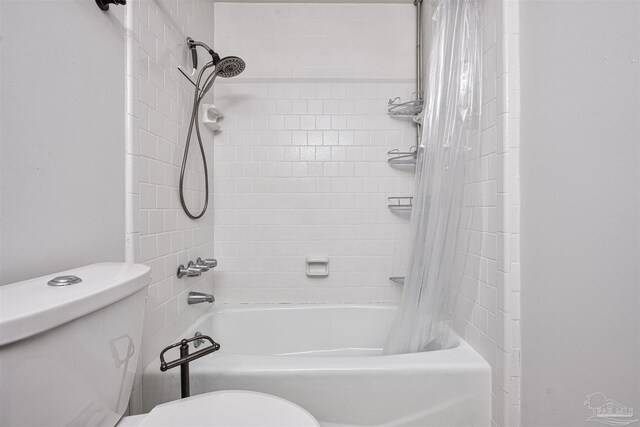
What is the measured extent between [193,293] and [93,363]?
888 millimetres

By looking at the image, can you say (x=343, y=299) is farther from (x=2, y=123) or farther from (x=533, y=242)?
(x=2, y=123)

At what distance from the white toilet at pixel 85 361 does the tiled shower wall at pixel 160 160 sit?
0.37 meters

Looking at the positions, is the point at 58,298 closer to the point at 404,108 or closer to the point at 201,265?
the point at 201,265

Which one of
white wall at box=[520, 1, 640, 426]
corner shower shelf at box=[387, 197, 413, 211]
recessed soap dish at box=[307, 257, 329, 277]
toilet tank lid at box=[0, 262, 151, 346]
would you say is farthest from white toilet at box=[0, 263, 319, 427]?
corner shower shelf at box=[387, 197, 413, 211]

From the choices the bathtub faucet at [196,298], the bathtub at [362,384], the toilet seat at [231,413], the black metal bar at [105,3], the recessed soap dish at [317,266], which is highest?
the black metal bar at [105,3]

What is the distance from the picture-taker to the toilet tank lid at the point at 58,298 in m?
0.42

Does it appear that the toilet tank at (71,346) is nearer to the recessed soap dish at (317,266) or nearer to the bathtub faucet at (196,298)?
the bathtub faucet at (196,298)

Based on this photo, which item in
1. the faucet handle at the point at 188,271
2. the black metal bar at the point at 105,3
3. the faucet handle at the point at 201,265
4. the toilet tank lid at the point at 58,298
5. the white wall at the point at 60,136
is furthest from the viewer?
the faucet handle at the point at 201,265

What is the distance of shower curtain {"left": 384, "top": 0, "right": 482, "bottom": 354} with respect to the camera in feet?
3.76

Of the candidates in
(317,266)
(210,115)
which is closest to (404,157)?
(317,266)

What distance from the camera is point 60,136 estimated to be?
729 millimetres

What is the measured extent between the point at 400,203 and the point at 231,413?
1441mm

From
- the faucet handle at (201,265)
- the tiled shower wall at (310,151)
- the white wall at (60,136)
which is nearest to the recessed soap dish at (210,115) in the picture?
the tiled shower wall at (310,151)

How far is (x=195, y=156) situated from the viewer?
5.07 ft
